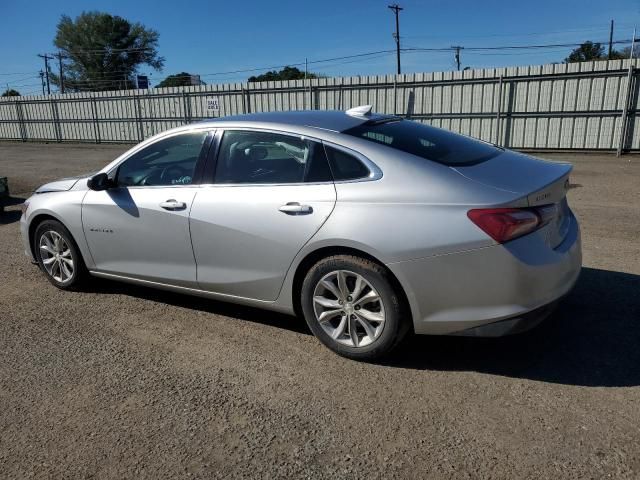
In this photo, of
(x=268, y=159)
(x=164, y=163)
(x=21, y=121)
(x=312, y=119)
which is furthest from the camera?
(x=21, y=121)

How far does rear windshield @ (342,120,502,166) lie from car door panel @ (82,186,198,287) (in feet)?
4.58

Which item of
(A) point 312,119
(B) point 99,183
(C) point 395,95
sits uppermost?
(C) point 395,95

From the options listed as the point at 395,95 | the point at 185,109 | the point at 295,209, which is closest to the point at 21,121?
the point at 185,109

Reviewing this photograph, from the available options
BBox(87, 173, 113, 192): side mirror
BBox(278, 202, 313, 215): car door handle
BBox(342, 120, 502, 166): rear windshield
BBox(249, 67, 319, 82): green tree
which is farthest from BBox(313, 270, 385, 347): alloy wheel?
BBox(249, 67, 319, 82): green tree

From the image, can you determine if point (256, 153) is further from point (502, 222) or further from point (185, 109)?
point (185, 109)

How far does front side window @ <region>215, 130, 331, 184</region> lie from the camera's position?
3.58 metres

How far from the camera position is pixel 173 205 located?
4016 millimetres

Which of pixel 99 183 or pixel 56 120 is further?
pixel 56 120

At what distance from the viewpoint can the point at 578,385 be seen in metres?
3.10

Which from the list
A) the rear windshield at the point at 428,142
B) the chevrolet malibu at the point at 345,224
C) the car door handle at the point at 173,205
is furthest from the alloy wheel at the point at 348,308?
the car door handle at the point at 173,205

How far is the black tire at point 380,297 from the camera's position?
3.21 m

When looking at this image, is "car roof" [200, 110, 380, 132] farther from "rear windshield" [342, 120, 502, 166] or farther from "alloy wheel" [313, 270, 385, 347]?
"alloy wheel" [313, 270, 385, 347]

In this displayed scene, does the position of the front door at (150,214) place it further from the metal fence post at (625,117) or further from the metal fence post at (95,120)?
the metal fence post at (95,120)

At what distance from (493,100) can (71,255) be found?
1468 cm
